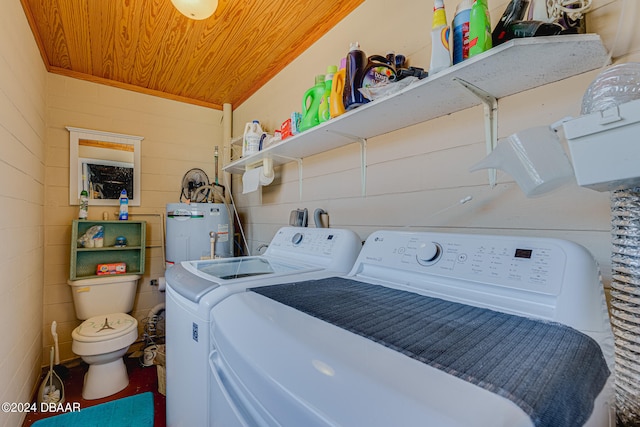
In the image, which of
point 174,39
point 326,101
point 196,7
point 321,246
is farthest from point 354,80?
point 174,39

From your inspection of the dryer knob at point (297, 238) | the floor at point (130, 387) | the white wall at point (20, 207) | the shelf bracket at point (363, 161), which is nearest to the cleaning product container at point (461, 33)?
the shelf bracket at point (363, 161)

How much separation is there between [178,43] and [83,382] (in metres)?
2.47

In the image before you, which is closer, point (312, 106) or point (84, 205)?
point (312, 106)

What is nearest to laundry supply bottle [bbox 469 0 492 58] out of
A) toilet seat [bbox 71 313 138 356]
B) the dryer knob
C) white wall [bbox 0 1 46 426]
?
the dryer knob

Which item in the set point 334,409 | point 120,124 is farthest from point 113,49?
point 334,409

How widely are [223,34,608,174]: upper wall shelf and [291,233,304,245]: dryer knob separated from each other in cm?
53

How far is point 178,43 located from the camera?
1.92 m

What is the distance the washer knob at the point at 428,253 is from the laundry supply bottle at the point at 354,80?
60 centimetres

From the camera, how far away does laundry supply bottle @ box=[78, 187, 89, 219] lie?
2.28 m

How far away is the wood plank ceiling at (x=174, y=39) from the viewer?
1.61 metres

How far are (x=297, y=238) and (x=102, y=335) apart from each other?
4.84 ft

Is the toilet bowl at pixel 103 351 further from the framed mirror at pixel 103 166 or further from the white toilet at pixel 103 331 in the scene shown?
the framed mirror at pixel 103 166

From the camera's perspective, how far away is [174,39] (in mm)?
1885

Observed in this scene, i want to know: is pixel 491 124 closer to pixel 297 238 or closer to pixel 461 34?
pixel 461 34
